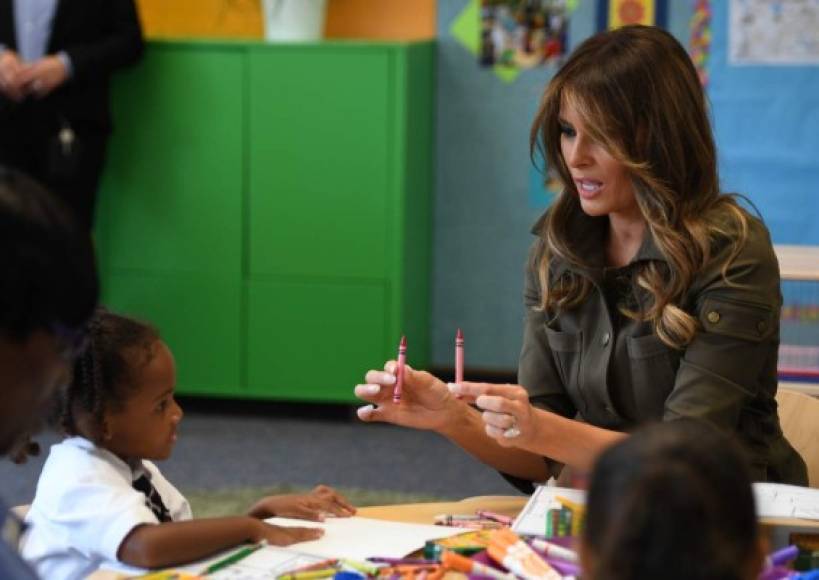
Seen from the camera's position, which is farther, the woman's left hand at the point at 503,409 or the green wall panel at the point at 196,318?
the green wall panel at the point at 196,318

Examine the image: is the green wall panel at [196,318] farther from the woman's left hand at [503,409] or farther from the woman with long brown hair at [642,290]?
the woman's left hand at [503,409]

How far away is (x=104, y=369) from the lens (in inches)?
81.4

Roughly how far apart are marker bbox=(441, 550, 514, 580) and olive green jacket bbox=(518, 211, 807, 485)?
631mm

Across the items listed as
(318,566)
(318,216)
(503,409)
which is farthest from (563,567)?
(318,216)

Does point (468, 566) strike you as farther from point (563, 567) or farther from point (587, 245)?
point (587, 245)

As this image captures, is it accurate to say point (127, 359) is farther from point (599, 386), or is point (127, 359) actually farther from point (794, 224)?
point (794, 224)

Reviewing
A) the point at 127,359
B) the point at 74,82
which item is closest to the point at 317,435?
the point at 74,82

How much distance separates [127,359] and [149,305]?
135 inches

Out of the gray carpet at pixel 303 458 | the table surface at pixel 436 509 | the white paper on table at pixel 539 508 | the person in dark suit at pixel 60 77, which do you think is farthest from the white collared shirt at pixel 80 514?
the person in dark suit at pixel 60 77

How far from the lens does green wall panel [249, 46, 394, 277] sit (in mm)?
5207

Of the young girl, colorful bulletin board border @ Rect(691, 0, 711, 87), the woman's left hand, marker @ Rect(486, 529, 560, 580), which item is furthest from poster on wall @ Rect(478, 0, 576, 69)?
marker @ Rect(486, 529, 560, 580)

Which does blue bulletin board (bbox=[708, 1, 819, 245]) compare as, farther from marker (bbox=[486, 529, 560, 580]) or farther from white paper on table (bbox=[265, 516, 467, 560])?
marker (bbox=[486, 529, 560, 580])

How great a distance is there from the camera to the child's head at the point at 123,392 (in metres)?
2.05

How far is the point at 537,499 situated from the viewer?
2.02 meters
